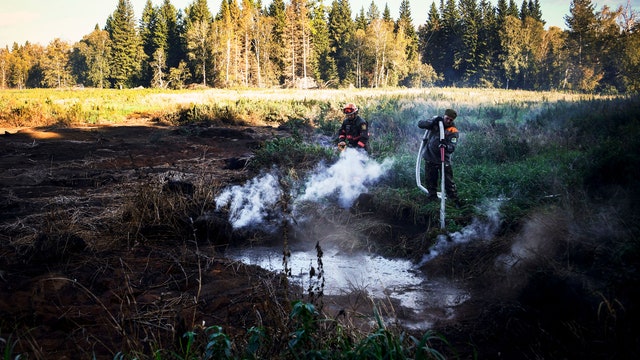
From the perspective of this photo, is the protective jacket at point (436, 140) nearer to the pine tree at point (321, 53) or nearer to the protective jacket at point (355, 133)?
the protective jacket at point (355, 133)

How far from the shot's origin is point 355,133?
10172 mm

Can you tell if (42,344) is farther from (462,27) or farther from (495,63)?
(462,27)

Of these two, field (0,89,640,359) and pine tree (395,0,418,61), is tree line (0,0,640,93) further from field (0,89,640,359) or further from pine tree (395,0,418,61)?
field (0,89,640,359)

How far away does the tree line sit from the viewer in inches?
2164

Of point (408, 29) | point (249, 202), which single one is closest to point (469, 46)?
point (408, 29)

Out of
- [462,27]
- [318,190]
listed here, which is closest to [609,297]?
[318,190]

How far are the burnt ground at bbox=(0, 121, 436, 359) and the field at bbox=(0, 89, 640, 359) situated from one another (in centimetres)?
3

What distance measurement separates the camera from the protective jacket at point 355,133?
1001 centimetres

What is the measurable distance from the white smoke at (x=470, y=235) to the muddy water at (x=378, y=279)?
0.35m

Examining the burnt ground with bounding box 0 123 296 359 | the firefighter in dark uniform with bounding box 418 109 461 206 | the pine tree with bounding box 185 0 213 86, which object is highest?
the pine tree with bounding box 185 0 213 86

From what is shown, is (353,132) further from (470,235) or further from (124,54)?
(124,54)

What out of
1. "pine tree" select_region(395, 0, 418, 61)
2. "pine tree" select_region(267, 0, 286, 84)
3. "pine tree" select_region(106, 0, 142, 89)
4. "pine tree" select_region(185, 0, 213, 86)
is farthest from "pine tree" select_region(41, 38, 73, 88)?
"pine tree" select_region(395, 0, 418, 61)

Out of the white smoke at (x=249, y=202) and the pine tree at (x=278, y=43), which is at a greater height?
the pine tree at (x=278, y=43)

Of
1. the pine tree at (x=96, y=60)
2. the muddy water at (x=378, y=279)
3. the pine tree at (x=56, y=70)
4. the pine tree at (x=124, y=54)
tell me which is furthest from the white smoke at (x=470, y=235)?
the pine tree at (x=56, y=70)
